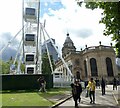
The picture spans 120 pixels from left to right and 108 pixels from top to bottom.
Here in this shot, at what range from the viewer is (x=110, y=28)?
51.5 feet

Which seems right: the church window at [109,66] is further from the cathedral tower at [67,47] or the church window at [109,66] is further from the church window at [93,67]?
the cathedral tower at [67,47]

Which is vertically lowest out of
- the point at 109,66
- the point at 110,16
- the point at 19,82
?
the point at 19,82

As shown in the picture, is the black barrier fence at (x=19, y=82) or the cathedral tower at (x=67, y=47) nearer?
the black barrier fence at (x=19, y=82)

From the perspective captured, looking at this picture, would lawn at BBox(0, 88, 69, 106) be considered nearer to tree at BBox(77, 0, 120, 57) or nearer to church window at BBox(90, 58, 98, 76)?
tree at BBox(77, 0, 120, 57)

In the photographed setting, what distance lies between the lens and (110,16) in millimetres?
14812

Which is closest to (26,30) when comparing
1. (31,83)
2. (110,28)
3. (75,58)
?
(31,83)

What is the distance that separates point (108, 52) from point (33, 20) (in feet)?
136

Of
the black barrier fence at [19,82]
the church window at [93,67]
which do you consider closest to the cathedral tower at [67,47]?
the church window at [93,67]

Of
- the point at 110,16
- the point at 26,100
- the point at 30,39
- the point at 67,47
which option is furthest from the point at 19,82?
the point at 67,47

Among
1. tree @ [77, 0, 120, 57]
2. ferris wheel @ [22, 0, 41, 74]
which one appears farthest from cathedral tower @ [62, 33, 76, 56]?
tree @ [77, 0, 120, 57]

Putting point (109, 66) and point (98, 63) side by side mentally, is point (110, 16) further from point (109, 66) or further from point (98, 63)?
point (109, 66)

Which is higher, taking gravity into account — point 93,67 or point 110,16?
point 93,67

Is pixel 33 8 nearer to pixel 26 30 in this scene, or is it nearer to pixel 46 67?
pixel 26 30

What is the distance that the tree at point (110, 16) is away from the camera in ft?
45.3
